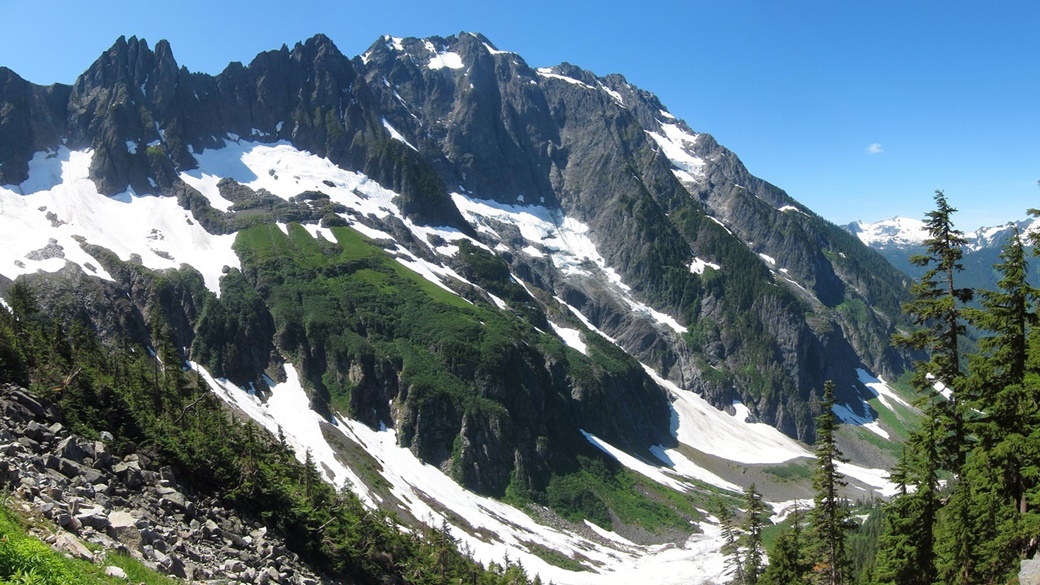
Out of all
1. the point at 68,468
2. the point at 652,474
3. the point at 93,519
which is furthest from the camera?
the point at 652,474

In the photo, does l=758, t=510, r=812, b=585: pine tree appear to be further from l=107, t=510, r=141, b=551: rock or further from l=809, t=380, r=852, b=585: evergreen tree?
l=107, t=510, r=141, b=551: rock

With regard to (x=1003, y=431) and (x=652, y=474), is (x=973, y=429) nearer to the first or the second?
(x=1003, y=431)

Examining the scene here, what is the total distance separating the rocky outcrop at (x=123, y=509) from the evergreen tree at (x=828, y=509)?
2608 centimetres

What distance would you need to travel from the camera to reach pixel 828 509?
120ft

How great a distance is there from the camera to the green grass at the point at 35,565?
12.7 meters

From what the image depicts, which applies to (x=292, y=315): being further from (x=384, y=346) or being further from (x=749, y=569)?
(x=749, y=569)

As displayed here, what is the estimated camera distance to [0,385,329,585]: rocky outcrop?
74.2 ft

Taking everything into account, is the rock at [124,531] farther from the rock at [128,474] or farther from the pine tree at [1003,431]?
the pine tree at [1003,431]

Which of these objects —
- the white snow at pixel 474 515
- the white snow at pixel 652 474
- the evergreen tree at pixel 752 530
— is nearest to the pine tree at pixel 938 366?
the evergreen tree at pixel 752 530

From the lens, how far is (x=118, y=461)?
106ft

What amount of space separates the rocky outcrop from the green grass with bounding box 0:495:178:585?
1090mm

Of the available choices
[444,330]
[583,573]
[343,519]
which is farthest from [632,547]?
[343,519]

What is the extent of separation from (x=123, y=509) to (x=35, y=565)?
16926 mm

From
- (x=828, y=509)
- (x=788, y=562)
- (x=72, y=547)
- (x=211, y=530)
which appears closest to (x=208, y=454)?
(x=211, y=530)
